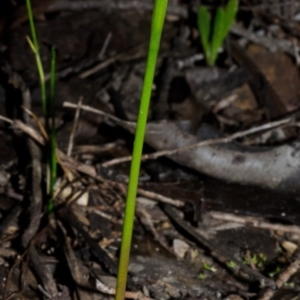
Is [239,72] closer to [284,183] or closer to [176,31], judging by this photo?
[176,31]

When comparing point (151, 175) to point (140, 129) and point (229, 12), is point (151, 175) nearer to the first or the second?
point (229, 12)

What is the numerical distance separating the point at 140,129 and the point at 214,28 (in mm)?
1298

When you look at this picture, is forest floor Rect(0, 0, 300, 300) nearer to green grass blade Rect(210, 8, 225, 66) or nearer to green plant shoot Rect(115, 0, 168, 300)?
green grass blade Rect(210, 8, 225, 66)

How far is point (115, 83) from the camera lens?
2.00 metres

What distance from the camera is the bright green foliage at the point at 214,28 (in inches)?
78.5

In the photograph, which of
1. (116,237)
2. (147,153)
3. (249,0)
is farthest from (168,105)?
(249,0)

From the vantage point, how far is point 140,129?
0.84m

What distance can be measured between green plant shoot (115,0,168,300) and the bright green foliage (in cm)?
121

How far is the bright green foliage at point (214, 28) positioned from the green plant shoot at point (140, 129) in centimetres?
121

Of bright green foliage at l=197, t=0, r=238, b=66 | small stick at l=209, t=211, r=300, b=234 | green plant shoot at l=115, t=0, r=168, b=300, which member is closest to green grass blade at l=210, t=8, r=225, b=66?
bright green foliage at l=197, t=0, r=238, b=66

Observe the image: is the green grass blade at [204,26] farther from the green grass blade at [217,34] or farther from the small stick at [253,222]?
the small stick at [253,222]

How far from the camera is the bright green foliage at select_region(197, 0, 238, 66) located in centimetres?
200

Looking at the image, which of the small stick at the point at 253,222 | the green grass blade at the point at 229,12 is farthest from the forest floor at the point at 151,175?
the green grass blade at the point at 229,12

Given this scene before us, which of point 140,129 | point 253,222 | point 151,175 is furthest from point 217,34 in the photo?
point 140,129
